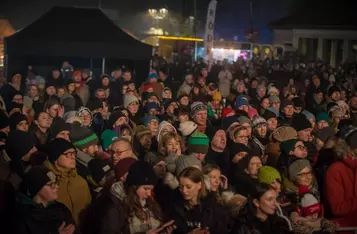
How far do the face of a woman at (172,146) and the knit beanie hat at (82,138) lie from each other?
89 centimetres

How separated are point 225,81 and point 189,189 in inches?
578

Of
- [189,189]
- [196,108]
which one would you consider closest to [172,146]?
[189,189]

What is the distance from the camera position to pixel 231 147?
7008mm

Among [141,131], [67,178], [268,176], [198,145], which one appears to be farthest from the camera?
[141,131]

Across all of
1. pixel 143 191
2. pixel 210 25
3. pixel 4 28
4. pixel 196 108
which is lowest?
pixel 143 191

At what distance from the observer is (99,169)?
5.64 meters

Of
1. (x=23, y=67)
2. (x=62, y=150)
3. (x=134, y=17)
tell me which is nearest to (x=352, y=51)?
(x=134, y=17)

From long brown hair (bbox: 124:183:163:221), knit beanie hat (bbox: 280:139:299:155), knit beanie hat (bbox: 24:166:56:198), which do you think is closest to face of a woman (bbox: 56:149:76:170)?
knit beanie hat (bbox: 24:166:56:198)

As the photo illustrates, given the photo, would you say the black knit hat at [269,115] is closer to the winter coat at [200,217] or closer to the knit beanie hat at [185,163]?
the knit beanie hat at [185,163]

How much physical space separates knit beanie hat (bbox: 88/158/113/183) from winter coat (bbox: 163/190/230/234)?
3.72ft

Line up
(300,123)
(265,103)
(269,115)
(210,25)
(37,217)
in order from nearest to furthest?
(37,217), (300,123), (269,115), (265,103), (210,25)

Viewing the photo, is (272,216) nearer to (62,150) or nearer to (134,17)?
(62,150)

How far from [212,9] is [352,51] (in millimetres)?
18559

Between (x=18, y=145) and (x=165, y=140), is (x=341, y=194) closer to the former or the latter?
(x=165, y=140)
